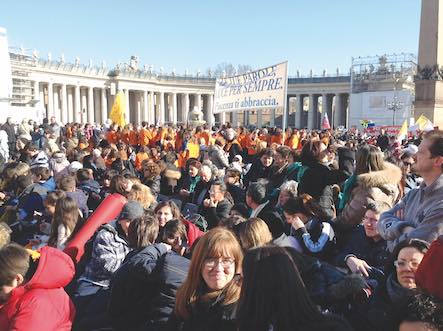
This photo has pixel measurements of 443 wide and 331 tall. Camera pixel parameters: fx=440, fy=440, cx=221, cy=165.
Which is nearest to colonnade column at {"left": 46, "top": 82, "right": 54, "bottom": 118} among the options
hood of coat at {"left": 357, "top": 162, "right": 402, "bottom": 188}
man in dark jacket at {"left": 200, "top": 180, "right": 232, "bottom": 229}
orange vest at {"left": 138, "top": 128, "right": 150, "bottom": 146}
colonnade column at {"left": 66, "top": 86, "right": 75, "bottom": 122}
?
colonnade column at {"left": 66, "top": 86, "right": 75, "bottom": 122}

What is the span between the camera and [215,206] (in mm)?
6555

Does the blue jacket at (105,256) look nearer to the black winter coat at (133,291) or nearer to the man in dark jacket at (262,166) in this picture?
the black winter coat at (133,291)

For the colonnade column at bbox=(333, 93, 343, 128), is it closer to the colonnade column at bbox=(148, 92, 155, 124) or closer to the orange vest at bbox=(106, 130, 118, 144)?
the colonnade column at bbox=(148, 92, 155, 124)

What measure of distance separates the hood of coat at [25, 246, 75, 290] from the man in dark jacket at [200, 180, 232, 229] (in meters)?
3.10

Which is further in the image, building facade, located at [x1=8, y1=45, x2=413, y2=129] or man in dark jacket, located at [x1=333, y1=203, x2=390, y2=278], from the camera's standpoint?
building facade, located at [x1=8, y1=45, x2=413, y2=129]

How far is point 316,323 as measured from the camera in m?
2.18

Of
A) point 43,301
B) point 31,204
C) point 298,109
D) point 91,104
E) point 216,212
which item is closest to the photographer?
point 43,301

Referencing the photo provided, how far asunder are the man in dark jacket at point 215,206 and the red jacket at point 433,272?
13.5 ft

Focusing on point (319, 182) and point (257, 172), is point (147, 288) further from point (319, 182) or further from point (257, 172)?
point (257, 172)

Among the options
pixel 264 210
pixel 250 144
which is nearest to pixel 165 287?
pixel 264 210

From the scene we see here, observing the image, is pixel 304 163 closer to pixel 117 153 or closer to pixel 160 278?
pixel 160 278

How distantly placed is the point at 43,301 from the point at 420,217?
282 centimetres

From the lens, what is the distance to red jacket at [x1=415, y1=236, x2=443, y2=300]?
7.01 ft

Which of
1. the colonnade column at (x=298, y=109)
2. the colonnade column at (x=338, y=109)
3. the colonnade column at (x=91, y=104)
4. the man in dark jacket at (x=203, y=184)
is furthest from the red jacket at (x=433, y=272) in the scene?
the colonnade column at (x=298, y=109)
